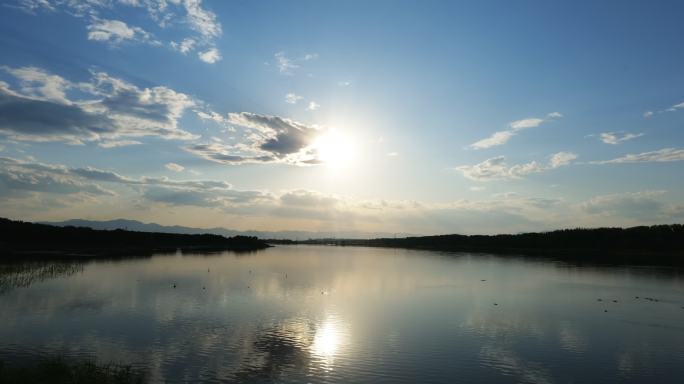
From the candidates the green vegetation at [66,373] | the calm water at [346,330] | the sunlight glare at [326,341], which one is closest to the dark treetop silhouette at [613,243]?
the calm water at [346,330]

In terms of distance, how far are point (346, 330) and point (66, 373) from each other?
1466 centimetres

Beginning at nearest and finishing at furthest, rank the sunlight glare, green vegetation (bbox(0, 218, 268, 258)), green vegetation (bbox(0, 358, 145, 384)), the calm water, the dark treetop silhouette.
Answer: green vegetation (bbox(0, 358, 145, 384)) → the calm water → the sunlight glare → green vegetation (bbox(0, 218, 268, 258)) → the dark treetop silhouette

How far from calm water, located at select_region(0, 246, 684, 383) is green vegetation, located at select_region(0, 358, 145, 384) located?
0.97m

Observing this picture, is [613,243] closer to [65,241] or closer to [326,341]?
[326,341]

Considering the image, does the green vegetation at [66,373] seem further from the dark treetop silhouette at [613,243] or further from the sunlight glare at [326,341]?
the dark treetop silhouette at [613,243]

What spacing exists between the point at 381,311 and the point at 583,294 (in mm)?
22349

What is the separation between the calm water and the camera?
1894 cm

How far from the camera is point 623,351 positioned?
22734 millimetres

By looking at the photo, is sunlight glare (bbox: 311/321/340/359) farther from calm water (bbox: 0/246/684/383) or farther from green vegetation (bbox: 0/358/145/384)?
green vegetation (bbox: 0/358/145/384)

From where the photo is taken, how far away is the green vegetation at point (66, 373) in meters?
14.6

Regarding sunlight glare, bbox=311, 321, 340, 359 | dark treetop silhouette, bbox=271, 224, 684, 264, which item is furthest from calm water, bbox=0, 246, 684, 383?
dark treetop silhouette, bbox=271, 224, 684, 264

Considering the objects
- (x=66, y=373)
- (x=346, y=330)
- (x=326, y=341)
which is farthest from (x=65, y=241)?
(x=66, y=373)

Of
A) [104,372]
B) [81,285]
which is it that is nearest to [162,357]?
[104,372]

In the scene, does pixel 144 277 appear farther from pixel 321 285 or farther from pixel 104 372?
pixel 104 372
